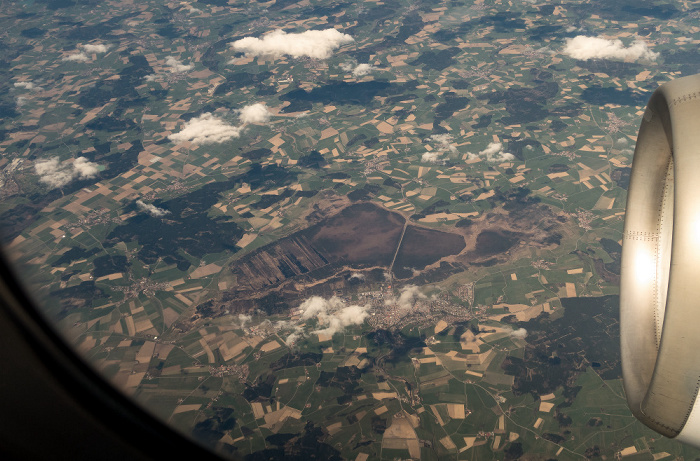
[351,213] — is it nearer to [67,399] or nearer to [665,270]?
[665,270]

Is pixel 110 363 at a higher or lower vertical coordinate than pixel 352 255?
higher

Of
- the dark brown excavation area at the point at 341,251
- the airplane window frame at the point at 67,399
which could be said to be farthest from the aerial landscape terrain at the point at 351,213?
the dark brown excavation area at the point at 341,251

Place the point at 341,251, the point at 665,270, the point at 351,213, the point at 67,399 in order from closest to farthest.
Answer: the point at 67,399 → the point at 665,270 → the point at 341,251 → the point at 351,213

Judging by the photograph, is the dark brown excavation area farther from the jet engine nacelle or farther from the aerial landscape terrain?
the jet engine nacelle

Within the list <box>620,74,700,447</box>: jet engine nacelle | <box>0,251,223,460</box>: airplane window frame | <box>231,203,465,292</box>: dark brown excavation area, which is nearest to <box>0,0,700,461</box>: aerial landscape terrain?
<box>0,251,223,460</box>: airplane window frame

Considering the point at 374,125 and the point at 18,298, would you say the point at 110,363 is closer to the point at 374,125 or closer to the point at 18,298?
the point at 18,298

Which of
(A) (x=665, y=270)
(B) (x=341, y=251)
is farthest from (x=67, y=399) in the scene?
(B) (x=341, y=251)

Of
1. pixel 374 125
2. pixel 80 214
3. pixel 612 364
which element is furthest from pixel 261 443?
pixel 374 125
